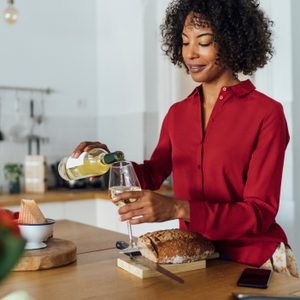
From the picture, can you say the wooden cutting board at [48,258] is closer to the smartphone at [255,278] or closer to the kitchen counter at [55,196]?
the smartphone at [255,278]

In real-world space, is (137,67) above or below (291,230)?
above

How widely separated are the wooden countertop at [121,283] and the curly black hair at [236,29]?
1.98 feet

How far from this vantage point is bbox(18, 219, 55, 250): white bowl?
1198 millimetres

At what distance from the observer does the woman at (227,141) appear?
3.75ft

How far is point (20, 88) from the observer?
10.4ft

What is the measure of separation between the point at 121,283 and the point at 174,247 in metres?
0.17

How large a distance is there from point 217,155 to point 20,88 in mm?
2198

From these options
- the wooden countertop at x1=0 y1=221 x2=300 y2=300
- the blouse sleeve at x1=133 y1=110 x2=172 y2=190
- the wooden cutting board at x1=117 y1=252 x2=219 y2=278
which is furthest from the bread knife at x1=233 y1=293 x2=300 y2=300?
the blouse sleeve at x1=133 y1=110 x2=172 y2=190

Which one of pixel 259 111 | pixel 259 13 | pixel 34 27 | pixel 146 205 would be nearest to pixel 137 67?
pixel 34 27

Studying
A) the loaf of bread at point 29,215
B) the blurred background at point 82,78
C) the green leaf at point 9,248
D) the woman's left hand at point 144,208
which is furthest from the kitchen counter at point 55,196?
the green leaf at point 9,248

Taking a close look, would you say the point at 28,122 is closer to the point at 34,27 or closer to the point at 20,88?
the point at 20,88

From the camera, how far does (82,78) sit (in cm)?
347

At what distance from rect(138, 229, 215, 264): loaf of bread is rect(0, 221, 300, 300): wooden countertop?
0.04 metres

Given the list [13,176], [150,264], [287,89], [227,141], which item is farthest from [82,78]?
[150,264]
